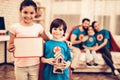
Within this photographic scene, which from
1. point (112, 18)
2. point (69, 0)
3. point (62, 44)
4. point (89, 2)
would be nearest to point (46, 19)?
point (69, 0)

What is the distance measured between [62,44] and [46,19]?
4.06 metres

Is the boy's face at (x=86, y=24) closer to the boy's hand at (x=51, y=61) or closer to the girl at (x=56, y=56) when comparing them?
the girl at (x=56, y=56)

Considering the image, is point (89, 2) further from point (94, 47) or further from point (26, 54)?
point (26, 54)

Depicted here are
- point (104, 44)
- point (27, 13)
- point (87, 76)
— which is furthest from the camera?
point (104, 44)

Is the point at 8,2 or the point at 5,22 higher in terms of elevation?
the point at 8,2

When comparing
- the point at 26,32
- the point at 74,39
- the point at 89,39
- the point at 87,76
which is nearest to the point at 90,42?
the point at 89,39

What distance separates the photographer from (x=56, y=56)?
181 centimetres

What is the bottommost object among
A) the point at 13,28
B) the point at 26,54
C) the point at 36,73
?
the point at 36,73

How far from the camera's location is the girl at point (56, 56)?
1813 mm

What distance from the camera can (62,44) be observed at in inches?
74.9

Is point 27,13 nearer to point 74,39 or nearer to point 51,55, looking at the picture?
point 51,55

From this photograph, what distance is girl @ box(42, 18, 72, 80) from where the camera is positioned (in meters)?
1.81

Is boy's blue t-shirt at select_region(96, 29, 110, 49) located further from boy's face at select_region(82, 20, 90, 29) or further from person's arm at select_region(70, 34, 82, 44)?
person's arm at select_region(70, 34, 82, 44)

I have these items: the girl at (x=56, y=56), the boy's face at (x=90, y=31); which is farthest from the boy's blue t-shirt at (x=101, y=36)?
the girl at (x=56, y=56)
